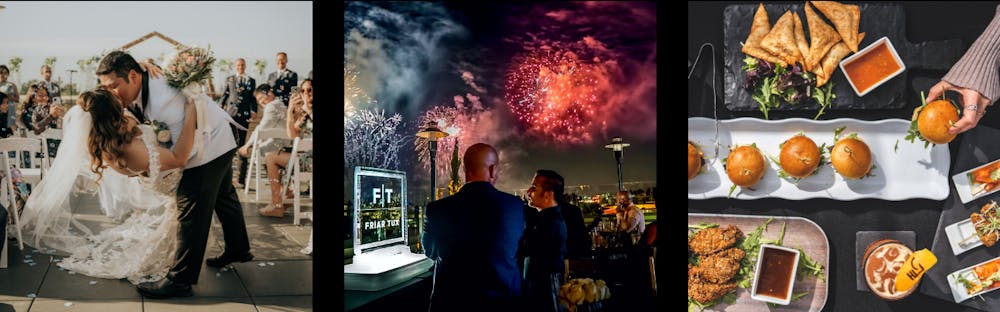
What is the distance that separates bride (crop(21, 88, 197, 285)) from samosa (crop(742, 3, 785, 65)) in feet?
7.85

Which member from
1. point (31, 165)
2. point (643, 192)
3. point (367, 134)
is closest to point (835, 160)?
point (643, 192)

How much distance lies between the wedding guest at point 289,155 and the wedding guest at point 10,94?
101cm

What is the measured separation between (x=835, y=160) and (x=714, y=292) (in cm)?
78

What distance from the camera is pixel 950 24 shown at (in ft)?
12.5

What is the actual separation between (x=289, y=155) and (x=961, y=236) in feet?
9.70

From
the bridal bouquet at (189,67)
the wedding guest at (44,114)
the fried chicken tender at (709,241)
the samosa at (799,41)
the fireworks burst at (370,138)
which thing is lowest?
the fried chicken tender at (709,241)

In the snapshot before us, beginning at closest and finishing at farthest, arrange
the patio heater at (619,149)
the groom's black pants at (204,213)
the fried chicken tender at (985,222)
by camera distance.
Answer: the groom's black pants at (204,213) → the patio heater at (619,149) → the fried chicken tender at (985,222)

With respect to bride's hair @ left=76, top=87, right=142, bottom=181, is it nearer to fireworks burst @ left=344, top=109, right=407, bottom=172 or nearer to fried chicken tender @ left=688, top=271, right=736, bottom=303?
fireworks burst @ left=344, top=109, right=407, bottom=172

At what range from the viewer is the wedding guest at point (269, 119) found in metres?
3.68

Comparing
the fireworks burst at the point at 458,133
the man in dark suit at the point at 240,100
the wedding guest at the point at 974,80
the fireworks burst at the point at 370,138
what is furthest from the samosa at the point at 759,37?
the man in dark suit at the point at 240,100

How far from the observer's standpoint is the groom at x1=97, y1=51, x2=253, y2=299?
3.55 metres

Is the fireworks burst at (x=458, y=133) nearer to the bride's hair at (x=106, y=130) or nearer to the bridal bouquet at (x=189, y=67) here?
the bridal bouquet at (x=189, y=67)

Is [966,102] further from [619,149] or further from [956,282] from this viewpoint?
[619,149]

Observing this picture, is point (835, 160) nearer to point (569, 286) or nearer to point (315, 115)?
point (569, 286)
